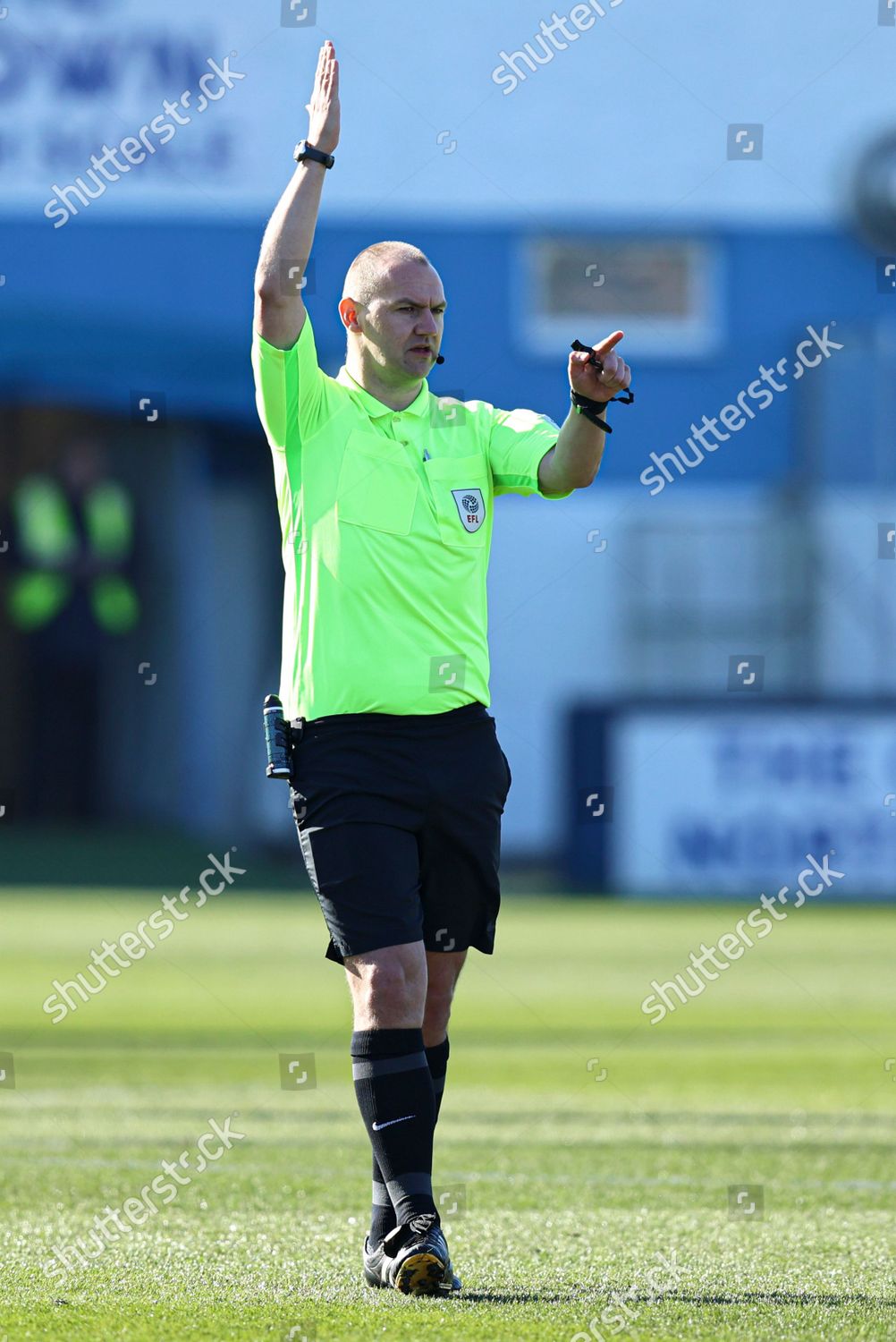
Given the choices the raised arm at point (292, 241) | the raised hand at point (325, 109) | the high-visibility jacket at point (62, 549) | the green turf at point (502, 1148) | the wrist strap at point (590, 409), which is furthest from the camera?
the high-visibility jacket at point (62, 549)

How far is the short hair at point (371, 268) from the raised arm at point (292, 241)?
169 mm

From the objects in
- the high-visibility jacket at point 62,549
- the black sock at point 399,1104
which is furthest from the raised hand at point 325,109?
the high-visibility jacket at point 62,549

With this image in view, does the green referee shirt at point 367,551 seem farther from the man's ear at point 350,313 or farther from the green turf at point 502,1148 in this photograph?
the green turf at point 502,1148

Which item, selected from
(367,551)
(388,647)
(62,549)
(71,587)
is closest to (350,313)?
(367,551)

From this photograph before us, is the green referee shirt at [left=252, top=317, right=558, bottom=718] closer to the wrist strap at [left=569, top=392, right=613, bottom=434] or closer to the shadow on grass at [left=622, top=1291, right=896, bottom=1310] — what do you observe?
the wrist strap at [left=569, top=392, right=613, bottom=434]

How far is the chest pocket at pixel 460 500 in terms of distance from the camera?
4672mm

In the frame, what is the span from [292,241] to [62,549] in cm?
2049

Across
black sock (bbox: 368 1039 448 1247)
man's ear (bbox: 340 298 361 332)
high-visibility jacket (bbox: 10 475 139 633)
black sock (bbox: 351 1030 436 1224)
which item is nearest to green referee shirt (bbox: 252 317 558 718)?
man's ear (bbox: 340 298 361 332)

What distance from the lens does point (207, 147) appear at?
76.8 feet

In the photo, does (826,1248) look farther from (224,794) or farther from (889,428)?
(224,794)

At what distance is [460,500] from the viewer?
4711mm

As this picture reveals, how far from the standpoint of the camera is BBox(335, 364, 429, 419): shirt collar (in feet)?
15.4

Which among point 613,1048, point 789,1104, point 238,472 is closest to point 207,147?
point 238,472

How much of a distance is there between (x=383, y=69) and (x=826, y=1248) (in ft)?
65.1
